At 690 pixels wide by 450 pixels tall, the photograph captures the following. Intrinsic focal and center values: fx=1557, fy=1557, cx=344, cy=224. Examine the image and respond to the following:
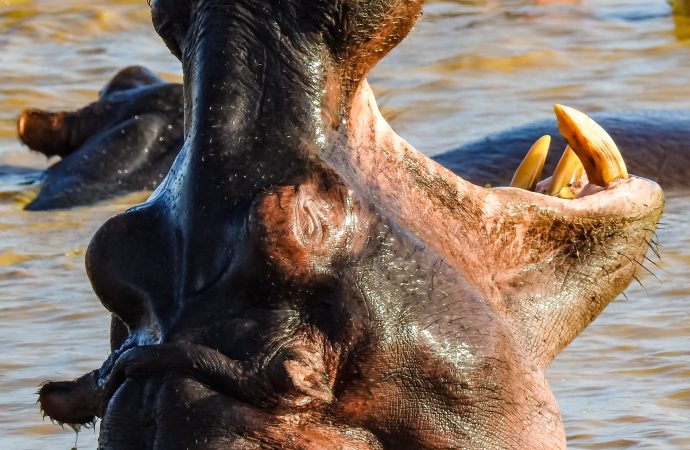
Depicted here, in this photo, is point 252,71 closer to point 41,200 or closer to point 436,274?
point 436,274

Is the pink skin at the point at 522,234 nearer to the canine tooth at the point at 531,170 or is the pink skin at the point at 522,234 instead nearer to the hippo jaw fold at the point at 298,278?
the hippo jaw fold at the point at 298,278

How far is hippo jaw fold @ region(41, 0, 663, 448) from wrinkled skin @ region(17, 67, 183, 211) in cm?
663

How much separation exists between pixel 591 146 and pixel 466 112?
7.65m

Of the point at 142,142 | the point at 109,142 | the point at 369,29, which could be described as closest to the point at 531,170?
the point at 369,29

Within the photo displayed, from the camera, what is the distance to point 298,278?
2.74 m

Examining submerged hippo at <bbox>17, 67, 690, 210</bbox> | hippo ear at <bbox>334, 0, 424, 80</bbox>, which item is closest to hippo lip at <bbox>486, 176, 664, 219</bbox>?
hippo ear at <bbox>334, 0, 424, 80</bbox>

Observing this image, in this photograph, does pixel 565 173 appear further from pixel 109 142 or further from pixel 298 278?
pixel 109 142

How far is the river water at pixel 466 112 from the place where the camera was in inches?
203

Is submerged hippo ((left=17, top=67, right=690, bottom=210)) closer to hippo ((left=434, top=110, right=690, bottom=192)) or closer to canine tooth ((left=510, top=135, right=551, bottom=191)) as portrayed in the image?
hippo ((left=434, top=110, right=690, bottom=192))

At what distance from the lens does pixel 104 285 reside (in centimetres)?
288

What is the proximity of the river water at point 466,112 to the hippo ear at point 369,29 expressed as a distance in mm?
1369

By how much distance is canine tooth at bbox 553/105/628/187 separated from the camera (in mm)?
3521

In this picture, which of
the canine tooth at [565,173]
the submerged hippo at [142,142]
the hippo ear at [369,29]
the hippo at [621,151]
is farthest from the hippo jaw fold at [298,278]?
the submerged hippo at [142,142]

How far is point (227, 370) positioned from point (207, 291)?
0.59 feet
